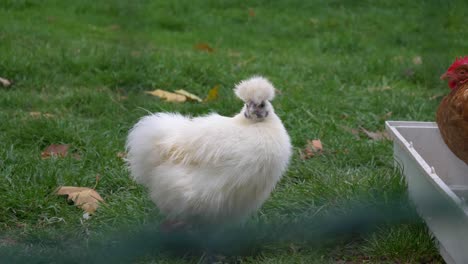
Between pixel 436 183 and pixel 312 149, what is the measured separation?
1459 mm

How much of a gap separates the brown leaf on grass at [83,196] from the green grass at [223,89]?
5 centimetres

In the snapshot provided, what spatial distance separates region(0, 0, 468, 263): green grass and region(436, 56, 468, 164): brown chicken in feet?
0.58

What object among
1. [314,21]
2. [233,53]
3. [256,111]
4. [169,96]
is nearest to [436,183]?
[256,111]

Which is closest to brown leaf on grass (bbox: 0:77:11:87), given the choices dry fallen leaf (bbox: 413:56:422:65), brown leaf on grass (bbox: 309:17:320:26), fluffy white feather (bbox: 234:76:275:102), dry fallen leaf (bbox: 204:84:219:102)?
dry fallen leaf (bbox: 204:84:219:102)

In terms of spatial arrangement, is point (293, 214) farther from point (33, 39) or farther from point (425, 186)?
point (33, 39)

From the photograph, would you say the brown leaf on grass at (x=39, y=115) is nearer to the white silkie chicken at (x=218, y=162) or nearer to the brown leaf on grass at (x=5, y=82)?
the brown leaf on grass at (x=5, y=82)

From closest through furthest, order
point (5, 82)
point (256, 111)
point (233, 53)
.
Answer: point (256, 111), point (5, 82), point (233, 53)

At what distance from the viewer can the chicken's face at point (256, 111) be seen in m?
2.92

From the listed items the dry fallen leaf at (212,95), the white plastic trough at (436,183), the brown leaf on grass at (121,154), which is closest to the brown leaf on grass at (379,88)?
the dry fallen leaf at (212,95)

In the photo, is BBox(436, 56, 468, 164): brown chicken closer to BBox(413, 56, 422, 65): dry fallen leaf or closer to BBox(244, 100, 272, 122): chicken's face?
BBox(244, 100, 272, 122): chicken's face

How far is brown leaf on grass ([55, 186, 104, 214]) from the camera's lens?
3342 mm

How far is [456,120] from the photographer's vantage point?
9.03 ft

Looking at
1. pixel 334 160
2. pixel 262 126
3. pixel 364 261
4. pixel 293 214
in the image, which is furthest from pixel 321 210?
pixel 334 160

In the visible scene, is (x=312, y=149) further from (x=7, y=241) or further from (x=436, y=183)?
(x=7, y=241)
